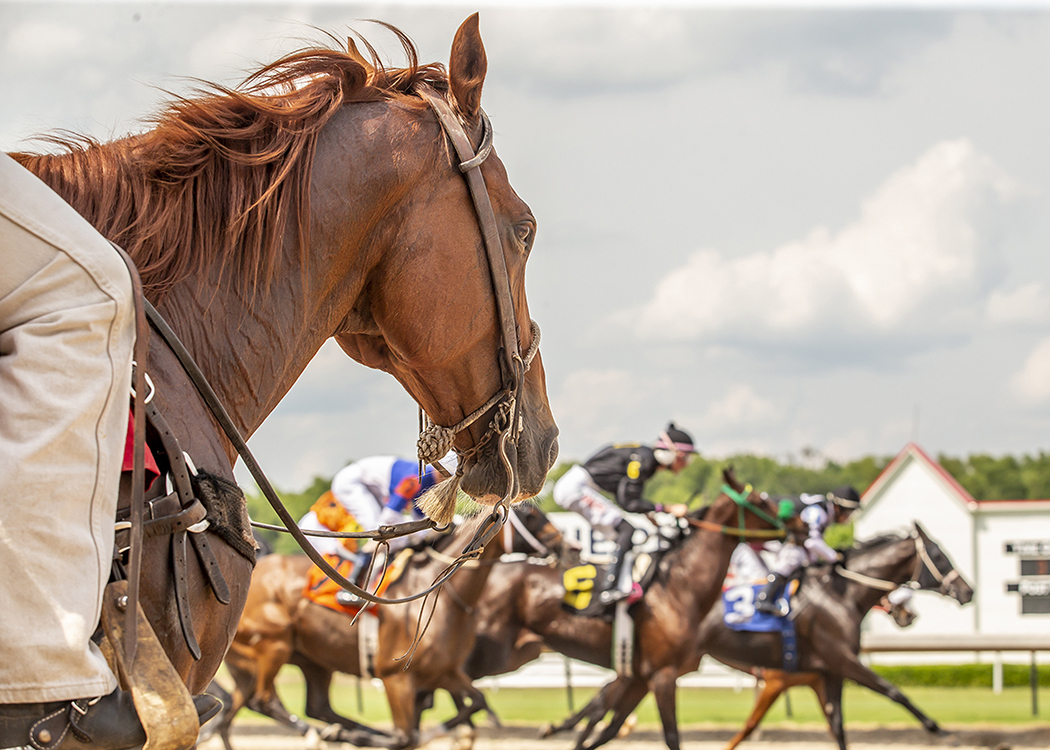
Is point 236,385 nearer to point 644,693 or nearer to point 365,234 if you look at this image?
point 365,234

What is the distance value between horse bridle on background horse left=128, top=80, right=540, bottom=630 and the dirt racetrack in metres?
9.13

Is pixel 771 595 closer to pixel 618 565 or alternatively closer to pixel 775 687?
pixel 775 687

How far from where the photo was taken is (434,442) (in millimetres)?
2291

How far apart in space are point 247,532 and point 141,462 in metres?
0.31

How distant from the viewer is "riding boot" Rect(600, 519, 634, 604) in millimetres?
9258

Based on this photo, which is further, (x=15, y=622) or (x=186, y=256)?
(x=186, y=256)

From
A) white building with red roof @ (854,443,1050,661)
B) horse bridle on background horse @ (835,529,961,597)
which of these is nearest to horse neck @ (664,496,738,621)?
horse bridle on background horse @ (835,529,961,597)

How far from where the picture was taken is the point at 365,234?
1.95m

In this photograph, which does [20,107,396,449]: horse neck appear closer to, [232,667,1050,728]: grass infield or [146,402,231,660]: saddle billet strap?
[146,402,231,660]: saddle billet strap

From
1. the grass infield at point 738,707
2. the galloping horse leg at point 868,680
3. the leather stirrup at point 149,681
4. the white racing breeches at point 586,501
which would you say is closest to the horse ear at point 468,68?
the leather stirrup at point 149,681

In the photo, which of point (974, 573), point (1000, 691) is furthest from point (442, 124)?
point (974, 573)

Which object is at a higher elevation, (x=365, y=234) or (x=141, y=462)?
(x=365, y=234)

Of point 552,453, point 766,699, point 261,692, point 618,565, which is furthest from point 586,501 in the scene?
point 552,453

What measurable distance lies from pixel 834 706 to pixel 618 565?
2.48 metres
